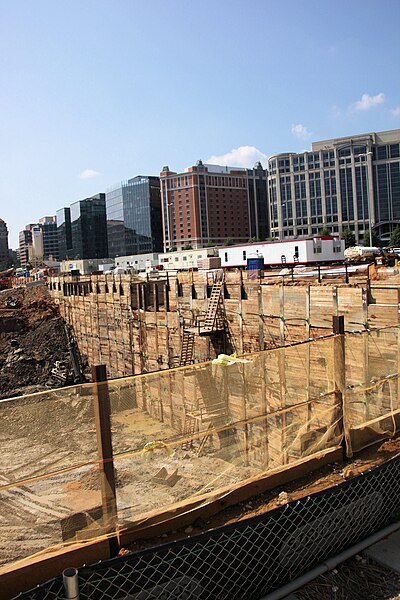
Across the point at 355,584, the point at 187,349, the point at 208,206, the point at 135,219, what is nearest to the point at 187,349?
the point at 187,349

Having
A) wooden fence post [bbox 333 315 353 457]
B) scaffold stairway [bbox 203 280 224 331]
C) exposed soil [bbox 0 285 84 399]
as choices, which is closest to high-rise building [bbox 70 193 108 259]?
exposed soil [bbox 0 285 84 399]

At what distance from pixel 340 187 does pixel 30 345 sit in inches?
4449

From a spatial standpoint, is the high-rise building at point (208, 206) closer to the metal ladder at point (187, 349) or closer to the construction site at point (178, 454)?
the metal ladder at point (187, 349)

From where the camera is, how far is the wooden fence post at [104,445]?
446 cm

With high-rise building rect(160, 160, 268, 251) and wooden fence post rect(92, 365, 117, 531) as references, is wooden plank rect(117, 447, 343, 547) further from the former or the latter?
high-rise building rect(160, 160, 268, 251)

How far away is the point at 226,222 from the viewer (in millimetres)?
168875

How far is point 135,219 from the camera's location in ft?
552

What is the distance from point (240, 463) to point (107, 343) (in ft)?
94.4

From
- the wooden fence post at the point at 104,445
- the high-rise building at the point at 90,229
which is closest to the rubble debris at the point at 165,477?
the wooden fence post at the point at 104,445

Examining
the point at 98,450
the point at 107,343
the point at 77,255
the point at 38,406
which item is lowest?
the point at 107,343

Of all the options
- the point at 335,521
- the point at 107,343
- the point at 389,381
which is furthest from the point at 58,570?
the point at 107,343

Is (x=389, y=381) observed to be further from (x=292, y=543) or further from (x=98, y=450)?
(x=98, y=450)

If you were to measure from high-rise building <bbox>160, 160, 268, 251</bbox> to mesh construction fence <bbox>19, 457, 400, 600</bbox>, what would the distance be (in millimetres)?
152974

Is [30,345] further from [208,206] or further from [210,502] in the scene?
[208,206]
